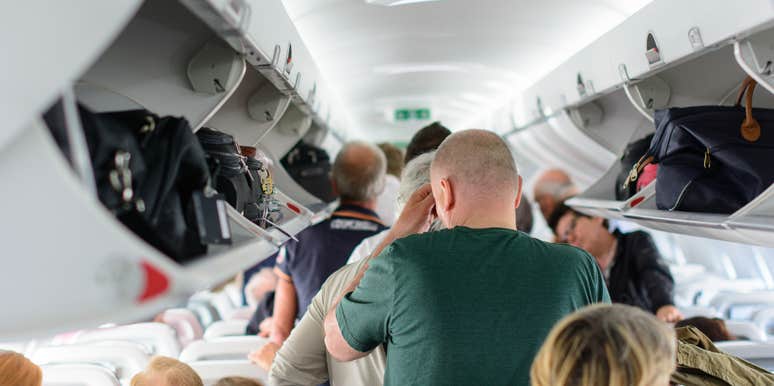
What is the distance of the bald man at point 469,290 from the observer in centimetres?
229

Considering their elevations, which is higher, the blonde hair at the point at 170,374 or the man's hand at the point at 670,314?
the blonde hair at the point at 170,374

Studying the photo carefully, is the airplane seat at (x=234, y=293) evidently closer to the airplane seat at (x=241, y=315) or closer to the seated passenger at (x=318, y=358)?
the airplane seat at (x=241, y=315)

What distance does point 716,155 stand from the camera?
2803 mm

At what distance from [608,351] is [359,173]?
9.75 ft

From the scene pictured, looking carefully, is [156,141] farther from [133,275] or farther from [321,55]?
[321,55]

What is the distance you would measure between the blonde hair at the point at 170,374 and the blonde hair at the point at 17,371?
1.29 feet

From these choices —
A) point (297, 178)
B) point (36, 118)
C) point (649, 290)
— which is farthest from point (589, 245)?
point (36, 118)

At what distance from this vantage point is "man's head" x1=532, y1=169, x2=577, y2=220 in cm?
770

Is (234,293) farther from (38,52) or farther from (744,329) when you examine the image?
(38,52)

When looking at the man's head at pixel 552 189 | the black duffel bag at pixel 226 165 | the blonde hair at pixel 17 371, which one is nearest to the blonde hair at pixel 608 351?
the black duffel bag at pixel 226 165

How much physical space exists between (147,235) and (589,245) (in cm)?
467

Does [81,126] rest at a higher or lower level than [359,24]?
lower

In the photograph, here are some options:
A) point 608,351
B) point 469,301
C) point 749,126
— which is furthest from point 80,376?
point 749,126

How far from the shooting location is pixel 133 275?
134cm
